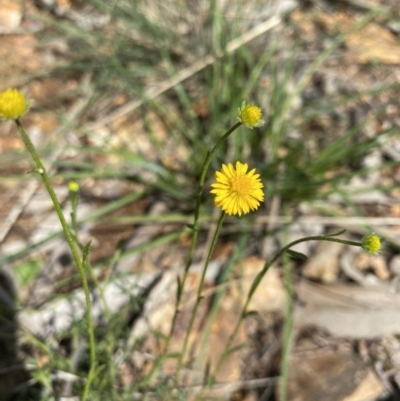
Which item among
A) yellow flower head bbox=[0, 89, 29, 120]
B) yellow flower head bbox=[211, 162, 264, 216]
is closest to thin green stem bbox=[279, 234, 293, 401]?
yellow flower head bbox=[211, 162, 264, 216]

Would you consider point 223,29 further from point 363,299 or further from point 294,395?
point 294,395

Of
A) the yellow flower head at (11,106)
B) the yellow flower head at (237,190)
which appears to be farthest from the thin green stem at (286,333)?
the yellow flower head at (11,106)

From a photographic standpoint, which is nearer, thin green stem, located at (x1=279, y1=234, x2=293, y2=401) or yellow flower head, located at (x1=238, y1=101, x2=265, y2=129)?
yellow flower head, located at (x1=238, y1=101, x2=265, y2=129)

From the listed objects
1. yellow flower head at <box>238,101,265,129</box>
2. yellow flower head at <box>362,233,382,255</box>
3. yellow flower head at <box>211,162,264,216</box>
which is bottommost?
yellow flower head at <box>362,233,382,255</box>

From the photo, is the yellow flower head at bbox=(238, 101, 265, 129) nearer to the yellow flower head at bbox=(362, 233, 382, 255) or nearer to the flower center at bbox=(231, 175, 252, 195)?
the flower center at bbox=(231, 175, 252, 195)

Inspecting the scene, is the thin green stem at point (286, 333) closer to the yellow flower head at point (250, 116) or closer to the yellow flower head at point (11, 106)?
the yellow flower head at point (250, 116)

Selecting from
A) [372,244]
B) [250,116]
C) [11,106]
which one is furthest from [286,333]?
[11,106]

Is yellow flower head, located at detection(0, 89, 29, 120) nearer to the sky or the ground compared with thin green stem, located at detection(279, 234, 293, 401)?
nearer to the ground

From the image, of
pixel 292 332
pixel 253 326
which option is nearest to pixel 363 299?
pixel 292 332
